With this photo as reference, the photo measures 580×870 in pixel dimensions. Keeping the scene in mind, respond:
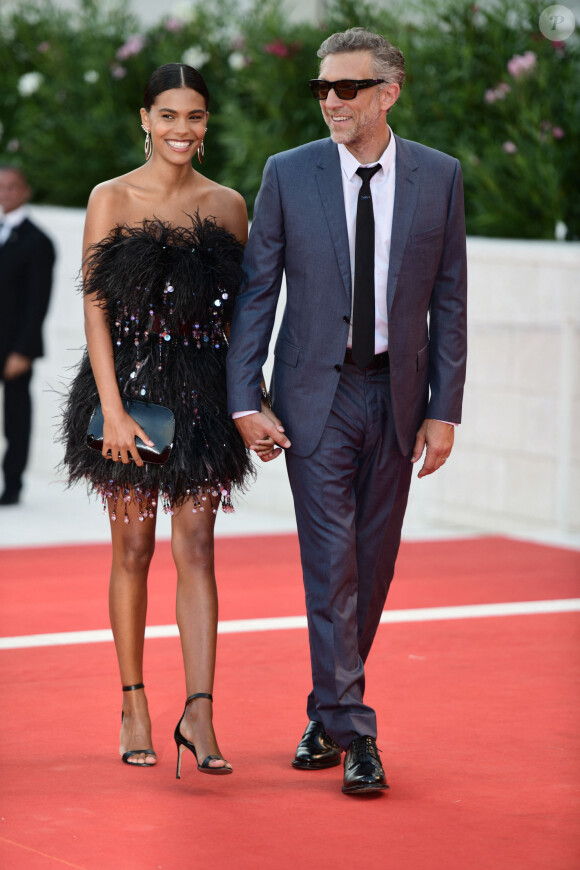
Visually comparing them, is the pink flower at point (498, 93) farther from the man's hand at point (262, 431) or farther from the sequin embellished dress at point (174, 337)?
the man's hand at point (262, 431)

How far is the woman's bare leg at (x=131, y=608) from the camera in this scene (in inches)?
173

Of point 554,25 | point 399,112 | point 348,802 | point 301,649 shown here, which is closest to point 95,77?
point 399,112

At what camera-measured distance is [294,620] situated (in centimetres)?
638

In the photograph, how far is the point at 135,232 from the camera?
428cm

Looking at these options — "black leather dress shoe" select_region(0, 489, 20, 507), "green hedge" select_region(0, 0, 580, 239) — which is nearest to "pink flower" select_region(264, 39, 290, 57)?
"green hedge" select_region(0, 0, 580, 239)

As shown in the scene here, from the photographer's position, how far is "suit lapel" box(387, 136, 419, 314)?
164 inches

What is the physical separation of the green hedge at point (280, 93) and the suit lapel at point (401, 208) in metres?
5.36

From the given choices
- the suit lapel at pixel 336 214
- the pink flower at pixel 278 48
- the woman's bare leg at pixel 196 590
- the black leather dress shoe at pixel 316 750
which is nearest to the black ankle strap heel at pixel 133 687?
the woman's bare leg at pixel 196 590

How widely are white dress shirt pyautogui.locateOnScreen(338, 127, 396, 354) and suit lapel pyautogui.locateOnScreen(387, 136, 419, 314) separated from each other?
0.9 inches

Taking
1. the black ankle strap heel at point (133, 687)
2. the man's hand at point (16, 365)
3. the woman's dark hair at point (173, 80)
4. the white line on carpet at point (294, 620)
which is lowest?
the white line on carpet at point (294, 620)

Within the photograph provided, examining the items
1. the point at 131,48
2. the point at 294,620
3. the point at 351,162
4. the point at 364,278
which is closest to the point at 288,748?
the point at 364,278

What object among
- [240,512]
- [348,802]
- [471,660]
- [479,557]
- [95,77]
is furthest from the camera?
[95,77]

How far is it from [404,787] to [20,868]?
3.71 feet

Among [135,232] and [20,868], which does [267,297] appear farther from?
[20,868]
